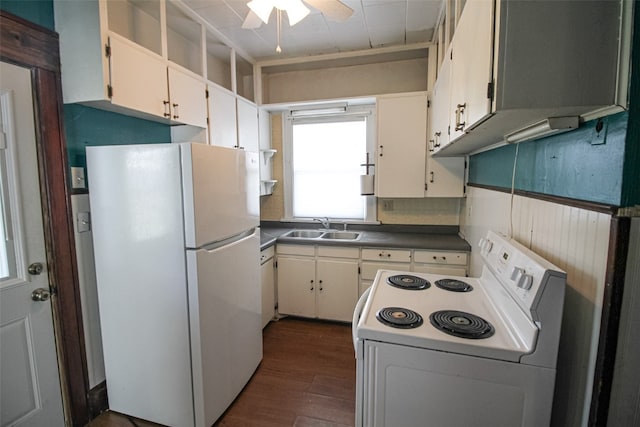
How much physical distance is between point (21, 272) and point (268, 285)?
172 cm

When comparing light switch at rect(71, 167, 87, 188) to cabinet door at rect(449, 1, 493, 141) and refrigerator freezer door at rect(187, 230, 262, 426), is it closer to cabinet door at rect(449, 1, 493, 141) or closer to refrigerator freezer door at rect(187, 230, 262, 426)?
refrigerator freezer door at rect(187, 230, 262, 426)

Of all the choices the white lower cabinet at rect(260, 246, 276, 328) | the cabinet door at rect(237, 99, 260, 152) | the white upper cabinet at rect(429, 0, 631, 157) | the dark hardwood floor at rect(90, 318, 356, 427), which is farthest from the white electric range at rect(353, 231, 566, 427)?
the cabinet door at rect(237, 99, 260, 152)

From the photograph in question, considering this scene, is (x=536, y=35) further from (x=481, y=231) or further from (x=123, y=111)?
(x=123, y=111)

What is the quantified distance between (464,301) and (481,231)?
2.86 feet

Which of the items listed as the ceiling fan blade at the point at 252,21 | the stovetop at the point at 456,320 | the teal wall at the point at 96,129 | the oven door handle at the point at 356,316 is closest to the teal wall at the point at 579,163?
the stovetop at the point at 456,320

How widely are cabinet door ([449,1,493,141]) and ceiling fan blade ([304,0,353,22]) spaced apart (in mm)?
587

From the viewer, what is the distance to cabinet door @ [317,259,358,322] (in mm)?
2809

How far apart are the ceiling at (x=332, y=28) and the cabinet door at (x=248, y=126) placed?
513mm

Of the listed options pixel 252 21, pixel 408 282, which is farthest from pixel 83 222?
pixel 408 282

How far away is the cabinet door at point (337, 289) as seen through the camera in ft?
9.21

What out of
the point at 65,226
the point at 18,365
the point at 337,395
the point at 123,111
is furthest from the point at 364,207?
the point at 18,365

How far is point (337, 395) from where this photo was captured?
1.99 metres

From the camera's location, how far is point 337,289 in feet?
9.36

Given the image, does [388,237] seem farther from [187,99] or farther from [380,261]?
[187,99]
